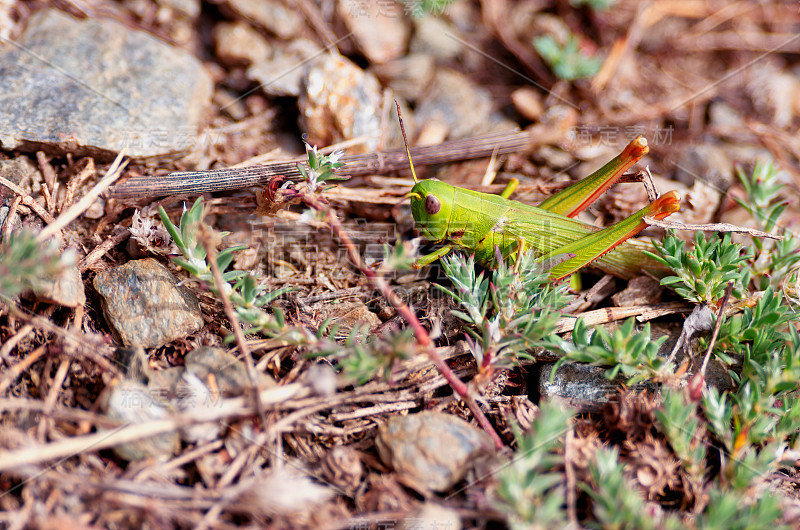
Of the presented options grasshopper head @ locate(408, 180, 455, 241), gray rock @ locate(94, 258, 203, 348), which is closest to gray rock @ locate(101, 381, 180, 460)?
gray rock @ locate(94, 258, 203, 348)

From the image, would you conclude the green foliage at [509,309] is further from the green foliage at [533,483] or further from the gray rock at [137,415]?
the gray rock at [137,415]

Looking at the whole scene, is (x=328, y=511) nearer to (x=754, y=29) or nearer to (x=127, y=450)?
(x=127, y=450)

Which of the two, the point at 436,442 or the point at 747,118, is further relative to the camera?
the point at 747,118

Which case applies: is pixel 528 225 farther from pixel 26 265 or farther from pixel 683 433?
pixel 26 265

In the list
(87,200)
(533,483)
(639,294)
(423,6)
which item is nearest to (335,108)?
(423,6)

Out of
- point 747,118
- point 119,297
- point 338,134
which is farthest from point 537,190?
point 119,297
